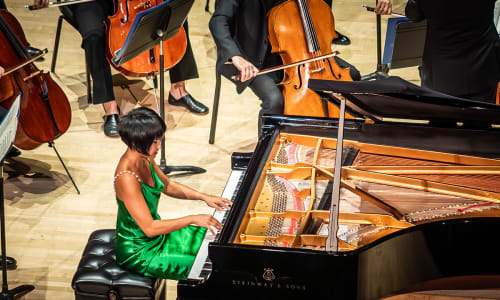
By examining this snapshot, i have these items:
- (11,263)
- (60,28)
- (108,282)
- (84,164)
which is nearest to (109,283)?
(108,282)

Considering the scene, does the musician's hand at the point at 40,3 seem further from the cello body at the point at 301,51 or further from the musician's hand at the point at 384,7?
the musician's hand at the point at 384,7

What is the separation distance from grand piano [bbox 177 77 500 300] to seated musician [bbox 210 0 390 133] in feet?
2.79

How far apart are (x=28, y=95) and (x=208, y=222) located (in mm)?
1786

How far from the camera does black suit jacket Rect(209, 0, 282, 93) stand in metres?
3.81

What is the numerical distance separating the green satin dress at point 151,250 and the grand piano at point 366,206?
25cm

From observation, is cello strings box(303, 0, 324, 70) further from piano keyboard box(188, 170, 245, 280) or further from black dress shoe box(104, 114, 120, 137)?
black dress shoe box(104, 114, 120, 137)

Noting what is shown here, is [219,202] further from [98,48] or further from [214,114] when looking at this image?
[98,48]

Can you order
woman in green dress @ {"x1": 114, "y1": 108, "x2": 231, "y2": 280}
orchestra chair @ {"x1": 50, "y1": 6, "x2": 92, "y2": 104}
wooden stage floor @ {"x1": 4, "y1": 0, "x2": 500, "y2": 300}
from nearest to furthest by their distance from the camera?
woman in green dress @ {"x1": 114, "y1": 108, "x2": 231, "y2": 280} → wooden stage floor @ {"x1": 4, "y1": 0, "x2": 500, "y2": 300} → orchestra chair @ {"x1": 50, "y1": 6, "x2": 92, "y2": 104}

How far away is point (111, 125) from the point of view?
15.1 feet

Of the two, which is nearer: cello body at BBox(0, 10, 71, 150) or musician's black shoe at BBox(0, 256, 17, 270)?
musician's black shoe at BBox(0, 256, 17, 270)

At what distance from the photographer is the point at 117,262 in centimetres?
262

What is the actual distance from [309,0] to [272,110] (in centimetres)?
73

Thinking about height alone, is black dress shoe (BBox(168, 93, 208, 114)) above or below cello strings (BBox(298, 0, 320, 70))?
below

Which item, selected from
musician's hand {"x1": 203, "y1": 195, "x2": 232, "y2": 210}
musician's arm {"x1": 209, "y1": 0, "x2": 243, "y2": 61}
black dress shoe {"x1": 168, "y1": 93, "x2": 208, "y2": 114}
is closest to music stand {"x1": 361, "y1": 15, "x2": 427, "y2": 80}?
musician's arm {"x1": 209, "y1": 0, "x2": 243, "y2": 61}
